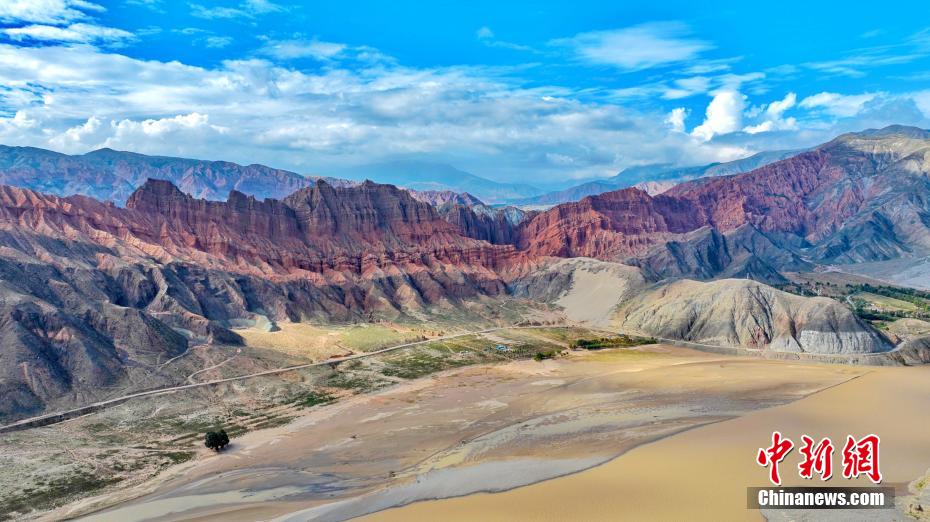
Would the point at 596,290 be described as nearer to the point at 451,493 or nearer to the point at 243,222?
the point at 243,222

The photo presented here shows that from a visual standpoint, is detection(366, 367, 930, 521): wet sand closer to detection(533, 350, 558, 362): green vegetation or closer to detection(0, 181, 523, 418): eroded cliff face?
detection(533, 350, 558, 362): green vegetation

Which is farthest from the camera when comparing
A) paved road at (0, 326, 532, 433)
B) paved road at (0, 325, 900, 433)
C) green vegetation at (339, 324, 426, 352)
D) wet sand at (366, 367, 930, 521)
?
green vegetation at (339, 324, 426, 352)

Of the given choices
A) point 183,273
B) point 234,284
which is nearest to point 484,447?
point 234,284

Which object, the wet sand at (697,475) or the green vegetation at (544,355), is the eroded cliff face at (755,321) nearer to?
the green vegetation at (544,355)

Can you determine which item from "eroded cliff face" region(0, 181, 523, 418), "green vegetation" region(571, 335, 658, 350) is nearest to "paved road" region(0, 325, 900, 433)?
"eroded cliff face" region(0, 181, 523, 418)

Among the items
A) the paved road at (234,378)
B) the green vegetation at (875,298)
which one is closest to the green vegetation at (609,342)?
the paved road at (234,378)

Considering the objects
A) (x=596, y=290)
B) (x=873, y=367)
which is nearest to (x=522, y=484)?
(x=873, y=367)
